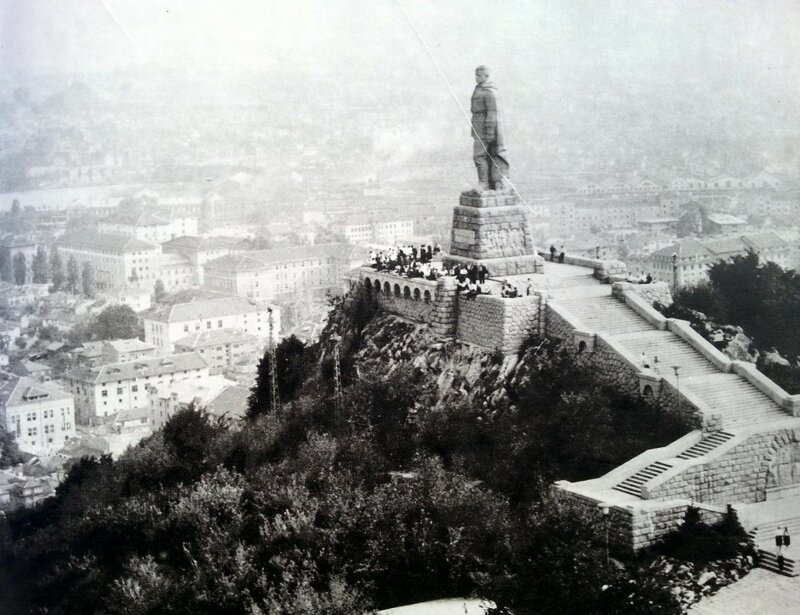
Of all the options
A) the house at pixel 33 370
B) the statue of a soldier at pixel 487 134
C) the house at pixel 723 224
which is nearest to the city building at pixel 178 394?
the house at pixel 33 370

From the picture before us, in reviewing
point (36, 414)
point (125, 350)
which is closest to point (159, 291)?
point (125, 350)

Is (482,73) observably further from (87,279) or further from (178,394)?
(87,279)

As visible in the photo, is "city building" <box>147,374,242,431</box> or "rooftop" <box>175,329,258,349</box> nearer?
"city building" <box>147,374,242,431</box>

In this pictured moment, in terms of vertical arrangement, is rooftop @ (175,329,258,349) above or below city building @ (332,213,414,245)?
below

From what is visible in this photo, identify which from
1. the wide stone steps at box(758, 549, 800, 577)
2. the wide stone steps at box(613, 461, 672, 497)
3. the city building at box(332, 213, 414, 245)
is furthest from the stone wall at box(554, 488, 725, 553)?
the city building at box(332, 213, 414, 245)

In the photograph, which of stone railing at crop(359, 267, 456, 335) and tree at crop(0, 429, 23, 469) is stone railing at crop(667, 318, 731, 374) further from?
tree at crop(0, 429, 23, 469)

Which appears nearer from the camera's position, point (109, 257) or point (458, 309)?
point (458, 309)

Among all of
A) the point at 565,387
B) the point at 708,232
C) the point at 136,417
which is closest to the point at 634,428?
the point at 565,387
